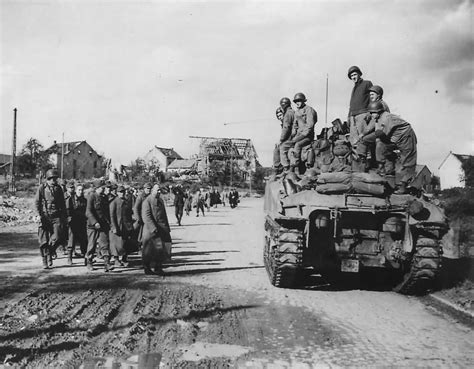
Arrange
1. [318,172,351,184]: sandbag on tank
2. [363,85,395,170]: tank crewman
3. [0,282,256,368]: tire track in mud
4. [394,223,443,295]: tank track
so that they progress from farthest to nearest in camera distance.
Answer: [363,85,395,170]: tank crewman → [318,172,351,184]: sandbag on tank → [394,223,443,295]: tank track → [0,282,256,368]: tire track in mud

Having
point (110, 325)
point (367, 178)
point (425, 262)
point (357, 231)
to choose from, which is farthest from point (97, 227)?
point (425, 262)

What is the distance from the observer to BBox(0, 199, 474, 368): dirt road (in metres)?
5.33

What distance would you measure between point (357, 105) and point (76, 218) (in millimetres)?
6738

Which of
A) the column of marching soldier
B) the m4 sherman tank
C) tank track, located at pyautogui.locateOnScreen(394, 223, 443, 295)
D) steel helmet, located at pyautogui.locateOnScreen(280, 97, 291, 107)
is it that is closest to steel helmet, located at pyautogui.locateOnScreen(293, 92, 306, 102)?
steel helmet, located at pyautogui.locateOnScreen(280, 97, 291, 107)

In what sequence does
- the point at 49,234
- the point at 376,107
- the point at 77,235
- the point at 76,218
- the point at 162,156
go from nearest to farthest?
1. the point at 376,107
2. the point at 49,234
3. the point at 77,235
4. the point at 76,218
5. the point at 162,156

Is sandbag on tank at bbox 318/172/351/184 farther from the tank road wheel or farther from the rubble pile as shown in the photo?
the rubble pile

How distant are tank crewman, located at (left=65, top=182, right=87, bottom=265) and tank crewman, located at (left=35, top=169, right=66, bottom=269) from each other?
979mm

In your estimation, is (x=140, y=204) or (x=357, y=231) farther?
(x=140, y=204)

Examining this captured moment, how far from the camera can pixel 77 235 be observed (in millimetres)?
12023

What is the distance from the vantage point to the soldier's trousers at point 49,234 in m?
10.5

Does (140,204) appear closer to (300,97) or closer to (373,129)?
(300,97)

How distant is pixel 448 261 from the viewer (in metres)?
12.6

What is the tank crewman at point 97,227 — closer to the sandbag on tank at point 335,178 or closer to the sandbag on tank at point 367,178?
the sandbag on tank at point 335,178

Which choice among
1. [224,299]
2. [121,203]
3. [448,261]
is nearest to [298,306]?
[224,299]
